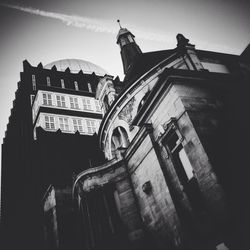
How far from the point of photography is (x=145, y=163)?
14727 mm

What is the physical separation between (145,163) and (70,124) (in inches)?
572

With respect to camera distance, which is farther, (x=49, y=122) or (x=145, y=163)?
(x=49, y=122)

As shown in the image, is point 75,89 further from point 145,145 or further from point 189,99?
point 189,99

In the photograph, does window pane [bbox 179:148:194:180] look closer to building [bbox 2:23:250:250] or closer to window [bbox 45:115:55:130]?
building [bbox 2:23:250:250]

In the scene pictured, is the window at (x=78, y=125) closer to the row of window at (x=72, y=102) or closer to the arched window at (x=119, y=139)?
the row of window at (x=72, y=102)

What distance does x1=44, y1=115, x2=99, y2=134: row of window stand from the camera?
1046 inches

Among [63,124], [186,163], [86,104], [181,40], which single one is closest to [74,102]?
[86,104]

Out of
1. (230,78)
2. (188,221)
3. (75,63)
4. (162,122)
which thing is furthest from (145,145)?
(75,63)

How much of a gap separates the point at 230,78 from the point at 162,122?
4.47 m

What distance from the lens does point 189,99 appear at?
12352 millimetres

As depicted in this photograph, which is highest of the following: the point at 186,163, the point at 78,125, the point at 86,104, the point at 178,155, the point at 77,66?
the point at 77,66

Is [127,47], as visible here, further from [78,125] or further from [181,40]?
[78,125]

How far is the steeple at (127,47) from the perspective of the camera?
86.4 feet

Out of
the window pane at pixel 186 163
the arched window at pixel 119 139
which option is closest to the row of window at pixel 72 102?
the arched window at pixel 119 139
